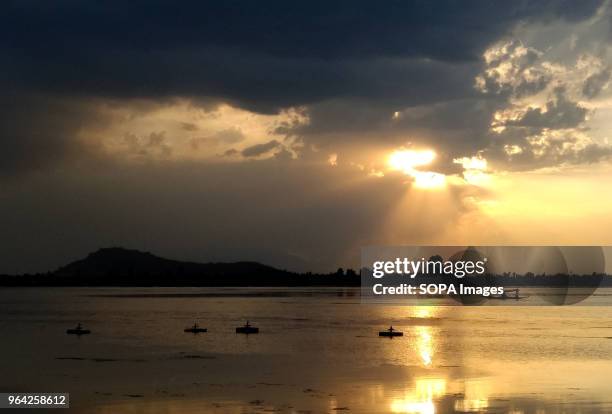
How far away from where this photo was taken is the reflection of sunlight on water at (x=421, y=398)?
39812mm

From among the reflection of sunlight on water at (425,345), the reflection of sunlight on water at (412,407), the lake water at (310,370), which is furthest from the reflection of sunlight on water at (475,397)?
the reflection of sunlight on water at (425,345)

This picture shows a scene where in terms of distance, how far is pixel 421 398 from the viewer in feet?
143

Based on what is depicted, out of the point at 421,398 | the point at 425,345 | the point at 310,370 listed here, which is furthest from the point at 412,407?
the point at 425,345

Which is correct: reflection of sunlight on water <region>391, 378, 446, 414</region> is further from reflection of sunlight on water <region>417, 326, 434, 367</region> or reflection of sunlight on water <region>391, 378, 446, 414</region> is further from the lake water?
reflection of sunlight on water <region>417, 326, 434, 367</region>

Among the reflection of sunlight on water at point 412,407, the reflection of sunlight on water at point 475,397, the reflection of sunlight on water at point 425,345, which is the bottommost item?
the reflection of sunlight on water at point 412,407

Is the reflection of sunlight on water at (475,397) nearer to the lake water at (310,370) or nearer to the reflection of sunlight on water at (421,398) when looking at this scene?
the lake water at (310,370)

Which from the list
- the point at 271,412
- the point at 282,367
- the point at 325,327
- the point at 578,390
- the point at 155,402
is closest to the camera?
the point at 271,412

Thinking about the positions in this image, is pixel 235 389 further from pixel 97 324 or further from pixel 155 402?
pixel 97 324

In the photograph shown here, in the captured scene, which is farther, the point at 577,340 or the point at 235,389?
the point at 577,340

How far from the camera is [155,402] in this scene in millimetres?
41438

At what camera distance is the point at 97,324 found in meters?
112

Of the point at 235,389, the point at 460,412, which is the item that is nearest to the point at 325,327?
the point at 235,389

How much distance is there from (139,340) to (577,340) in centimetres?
4891

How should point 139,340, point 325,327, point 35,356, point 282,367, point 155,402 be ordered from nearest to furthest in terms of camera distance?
1. point 155,402
2. point 282,367
3. point 35,356
4. point 139,340
5. point 325,327
